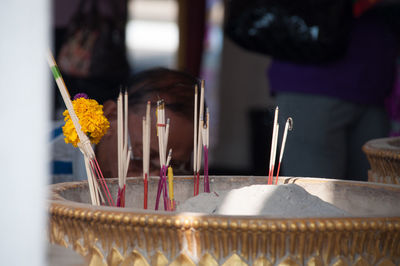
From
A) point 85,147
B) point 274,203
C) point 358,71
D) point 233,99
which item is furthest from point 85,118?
point 233,99

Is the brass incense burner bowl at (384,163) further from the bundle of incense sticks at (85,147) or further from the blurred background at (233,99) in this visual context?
the blurred background at (233,99)

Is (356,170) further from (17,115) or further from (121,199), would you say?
(17,115)

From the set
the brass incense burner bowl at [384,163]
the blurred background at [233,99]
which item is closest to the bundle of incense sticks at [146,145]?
the brass incense burner bowl at [384,163]

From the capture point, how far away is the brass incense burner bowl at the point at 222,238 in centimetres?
56

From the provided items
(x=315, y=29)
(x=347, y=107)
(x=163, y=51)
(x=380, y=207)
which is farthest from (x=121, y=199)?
(x=163, y=51)

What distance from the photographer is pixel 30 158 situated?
31 centimetres

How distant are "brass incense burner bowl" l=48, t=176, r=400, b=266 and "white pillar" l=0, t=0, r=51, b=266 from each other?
0.84ft

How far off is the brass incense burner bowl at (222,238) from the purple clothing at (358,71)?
1.18 m

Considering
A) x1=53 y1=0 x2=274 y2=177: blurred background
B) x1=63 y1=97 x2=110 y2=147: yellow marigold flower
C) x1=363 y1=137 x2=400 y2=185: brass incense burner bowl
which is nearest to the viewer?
x1=63 y1=97 x2=110 y2=147: yellow marigold flower

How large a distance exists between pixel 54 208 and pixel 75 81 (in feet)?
6.58

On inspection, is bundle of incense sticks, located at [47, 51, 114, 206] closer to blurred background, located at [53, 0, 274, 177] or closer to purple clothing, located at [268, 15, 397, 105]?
purple clothing, located at [268, 15, 397, 105]

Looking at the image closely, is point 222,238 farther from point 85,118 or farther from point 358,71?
point 358,71

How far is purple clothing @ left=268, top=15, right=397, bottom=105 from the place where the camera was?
1719 millimetres

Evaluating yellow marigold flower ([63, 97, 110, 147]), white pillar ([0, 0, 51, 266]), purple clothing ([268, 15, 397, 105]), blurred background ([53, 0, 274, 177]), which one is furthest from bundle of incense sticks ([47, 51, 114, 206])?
blurred background ([53, 0, 274, 177])
